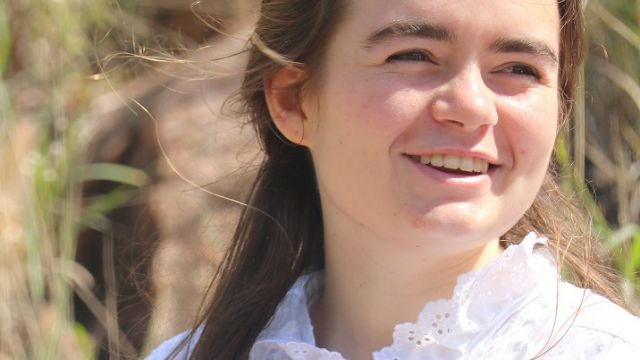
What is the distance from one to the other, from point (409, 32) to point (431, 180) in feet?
0.65

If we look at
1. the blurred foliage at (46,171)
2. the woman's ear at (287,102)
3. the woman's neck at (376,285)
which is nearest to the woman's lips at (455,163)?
the woman's neck at (376,285)

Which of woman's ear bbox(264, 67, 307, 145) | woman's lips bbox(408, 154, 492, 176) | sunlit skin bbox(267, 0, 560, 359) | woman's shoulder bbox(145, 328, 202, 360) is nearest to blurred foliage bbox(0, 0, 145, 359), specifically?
woman's shoulder bbox(145, 328, 202, 360)

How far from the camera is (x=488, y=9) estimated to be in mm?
1450

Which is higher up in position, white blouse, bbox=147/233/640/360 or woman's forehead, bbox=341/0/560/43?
woman's forehead, bbox=341/0/560/43

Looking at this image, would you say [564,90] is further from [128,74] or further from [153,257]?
[128,74]

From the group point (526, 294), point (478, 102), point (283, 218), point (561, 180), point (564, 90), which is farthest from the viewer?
A: point (561, 180)

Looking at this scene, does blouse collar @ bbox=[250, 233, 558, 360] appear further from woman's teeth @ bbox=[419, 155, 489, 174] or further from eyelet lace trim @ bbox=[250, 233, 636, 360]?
woman's teeth @ bbox=[419, 155, 489, 174]

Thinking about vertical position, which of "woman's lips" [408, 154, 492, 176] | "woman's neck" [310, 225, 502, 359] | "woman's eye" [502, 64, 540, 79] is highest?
"woman's eye" [502, 64, 540, 79]

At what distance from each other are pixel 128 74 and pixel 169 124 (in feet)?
0.64

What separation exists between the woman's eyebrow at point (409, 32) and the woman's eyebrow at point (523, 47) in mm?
60

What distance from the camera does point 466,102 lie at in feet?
4.70

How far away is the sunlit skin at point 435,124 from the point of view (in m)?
1.46

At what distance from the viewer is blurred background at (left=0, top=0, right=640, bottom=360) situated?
9.19 feet

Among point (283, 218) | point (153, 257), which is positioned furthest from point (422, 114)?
point (153, 257)
